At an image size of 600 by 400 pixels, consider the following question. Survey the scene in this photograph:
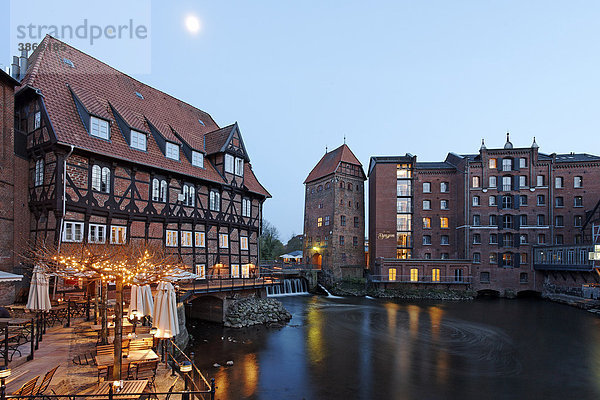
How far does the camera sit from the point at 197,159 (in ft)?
80.6

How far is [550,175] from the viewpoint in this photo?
39.5 metres

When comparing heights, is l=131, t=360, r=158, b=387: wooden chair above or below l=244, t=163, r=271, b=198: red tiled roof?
below

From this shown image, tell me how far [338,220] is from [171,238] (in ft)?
82.1

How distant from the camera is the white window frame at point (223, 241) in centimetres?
2556

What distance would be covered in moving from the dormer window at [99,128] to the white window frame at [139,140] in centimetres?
149

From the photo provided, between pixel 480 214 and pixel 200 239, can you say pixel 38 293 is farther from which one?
pixel 480 214

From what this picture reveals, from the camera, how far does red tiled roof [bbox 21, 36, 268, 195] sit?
17.8 meters

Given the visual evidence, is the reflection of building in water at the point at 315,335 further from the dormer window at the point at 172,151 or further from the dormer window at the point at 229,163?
the dormer window at the point at 172,151

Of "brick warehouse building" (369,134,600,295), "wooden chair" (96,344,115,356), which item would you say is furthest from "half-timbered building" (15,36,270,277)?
"brick warehouse building" (369,134,600,295)

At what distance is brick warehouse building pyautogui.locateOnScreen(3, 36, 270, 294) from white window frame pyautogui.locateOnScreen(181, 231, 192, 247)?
0.07m

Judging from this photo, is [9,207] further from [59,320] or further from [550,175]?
[550,175]

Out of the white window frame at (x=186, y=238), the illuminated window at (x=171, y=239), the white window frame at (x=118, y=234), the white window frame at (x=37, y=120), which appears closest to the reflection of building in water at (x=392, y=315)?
the white window frame at (x=186, y=238)

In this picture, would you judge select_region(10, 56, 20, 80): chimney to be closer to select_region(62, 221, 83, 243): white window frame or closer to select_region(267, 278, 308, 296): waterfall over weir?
select_region(62, 221, 83, 243): white window frame

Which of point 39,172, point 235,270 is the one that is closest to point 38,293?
point 39,172
